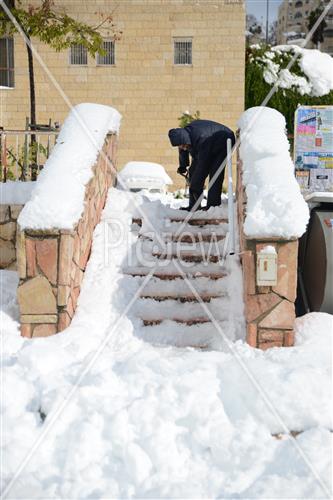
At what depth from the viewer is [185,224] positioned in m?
6.64

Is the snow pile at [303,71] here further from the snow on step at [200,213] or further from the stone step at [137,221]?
the stone step at [137,221]

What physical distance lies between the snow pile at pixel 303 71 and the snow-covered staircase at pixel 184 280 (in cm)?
967

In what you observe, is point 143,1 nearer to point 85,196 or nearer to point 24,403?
point 85,196

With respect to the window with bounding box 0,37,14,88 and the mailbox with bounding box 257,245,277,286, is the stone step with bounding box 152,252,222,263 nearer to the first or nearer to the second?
the mailbox with bounding box 257,245,277,286

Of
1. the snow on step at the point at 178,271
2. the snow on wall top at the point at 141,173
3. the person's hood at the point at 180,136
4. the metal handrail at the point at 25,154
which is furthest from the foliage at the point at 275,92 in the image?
the snow on step at the point at 178,271

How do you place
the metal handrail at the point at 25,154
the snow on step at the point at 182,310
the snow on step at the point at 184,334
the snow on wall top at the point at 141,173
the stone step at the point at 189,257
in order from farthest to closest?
the snow on wall top at the point at 141,173 < the metal handrail at the point at 25,154 < the stone step at the point at 189,257 < the snow on step at the point at 182,310 < the snow on step at the point at 184,334

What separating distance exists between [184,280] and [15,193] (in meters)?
2.19

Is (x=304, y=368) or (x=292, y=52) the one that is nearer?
(x=304, y=368)

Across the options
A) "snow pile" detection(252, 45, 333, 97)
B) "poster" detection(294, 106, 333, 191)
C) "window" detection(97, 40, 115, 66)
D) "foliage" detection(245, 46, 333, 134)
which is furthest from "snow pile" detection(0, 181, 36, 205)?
"snow pile" detection(252, 45, 333, 97)

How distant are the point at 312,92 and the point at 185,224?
398 inches

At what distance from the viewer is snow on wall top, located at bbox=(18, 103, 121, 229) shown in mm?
4980

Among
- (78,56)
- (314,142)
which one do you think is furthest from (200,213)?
(78,56)

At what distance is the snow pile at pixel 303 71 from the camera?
15344 millimetres

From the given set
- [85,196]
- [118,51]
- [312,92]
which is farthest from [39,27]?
[312,92]
